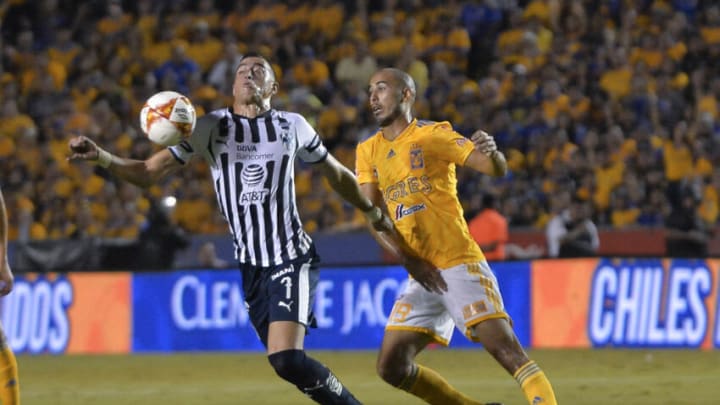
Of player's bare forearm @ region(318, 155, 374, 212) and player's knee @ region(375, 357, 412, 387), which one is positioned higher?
player's bare forearm @ region(318, 155, 374, 212)

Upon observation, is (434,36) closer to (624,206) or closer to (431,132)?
(624,206)

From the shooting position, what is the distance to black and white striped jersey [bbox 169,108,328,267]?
758 cm

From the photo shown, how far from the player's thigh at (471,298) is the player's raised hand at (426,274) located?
0.14 ft

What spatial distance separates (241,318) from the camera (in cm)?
1630

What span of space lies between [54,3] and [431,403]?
16455mm

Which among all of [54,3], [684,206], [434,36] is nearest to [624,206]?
[684,206]

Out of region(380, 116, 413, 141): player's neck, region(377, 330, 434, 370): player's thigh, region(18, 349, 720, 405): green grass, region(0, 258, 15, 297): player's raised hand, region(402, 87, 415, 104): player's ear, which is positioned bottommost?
region(18, 349, 720, 405): green grass

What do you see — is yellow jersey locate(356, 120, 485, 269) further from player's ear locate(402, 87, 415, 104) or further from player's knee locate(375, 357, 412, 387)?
player's knee locate(375, 357, 412, 387)

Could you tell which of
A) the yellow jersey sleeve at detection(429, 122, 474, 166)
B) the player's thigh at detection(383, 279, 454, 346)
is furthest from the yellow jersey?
the player's thigh at detection(383, 279, 454, 346)

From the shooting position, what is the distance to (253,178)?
7.58 metres

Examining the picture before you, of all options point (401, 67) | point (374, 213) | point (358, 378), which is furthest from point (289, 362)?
point (401, 67)

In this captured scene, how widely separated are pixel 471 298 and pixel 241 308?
8.61m

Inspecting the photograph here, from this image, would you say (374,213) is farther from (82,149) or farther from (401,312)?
(82,149)

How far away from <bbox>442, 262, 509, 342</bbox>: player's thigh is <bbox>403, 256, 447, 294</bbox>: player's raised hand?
0.14 feet
